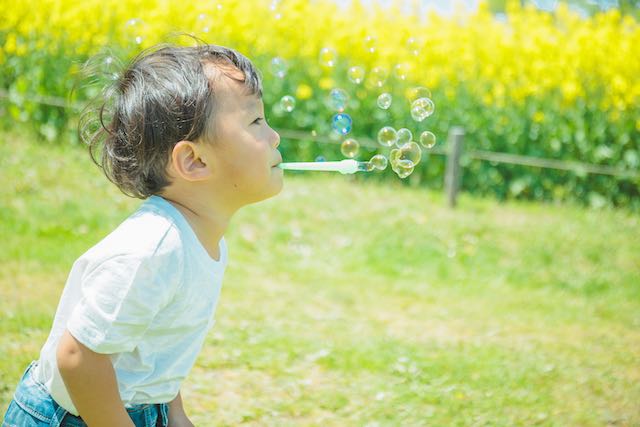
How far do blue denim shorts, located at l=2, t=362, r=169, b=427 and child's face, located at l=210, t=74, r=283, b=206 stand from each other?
1.96 feet

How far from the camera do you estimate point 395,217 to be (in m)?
7.01

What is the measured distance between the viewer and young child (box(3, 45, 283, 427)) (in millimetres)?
1570

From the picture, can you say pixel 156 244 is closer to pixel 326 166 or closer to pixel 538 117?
pixel 326 166

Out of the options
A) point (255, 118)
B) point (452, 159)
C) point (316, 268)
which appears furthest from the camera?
point (452, 159)

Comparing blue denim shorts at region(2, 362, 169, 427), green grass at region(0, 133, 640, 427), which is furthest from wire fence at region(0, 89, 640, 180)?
blue denim shorts at region(2, 362, 169, 427)

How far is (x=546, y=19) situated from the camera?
9.58 meters

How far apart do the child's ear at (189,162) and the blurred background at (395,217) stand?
359 millimetres

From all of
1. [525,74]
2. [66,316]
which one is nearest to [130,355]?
[66,316]

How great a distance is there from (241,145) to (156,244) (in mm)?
329

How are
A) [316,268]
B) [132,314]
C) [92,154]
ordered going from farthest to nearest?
[316,268] < [92,154] < [132,314]

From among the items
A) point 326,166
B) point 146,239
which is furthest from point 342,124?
point 146,239

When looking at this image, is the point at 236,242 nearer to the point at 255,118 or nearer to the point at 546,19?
the point at 255,118

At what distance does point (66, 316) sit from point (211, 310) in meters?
0.36

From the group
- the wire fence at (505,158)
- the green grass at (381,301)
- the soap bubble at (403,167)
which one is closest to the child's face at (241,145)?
the soap bubble at (403,167)
